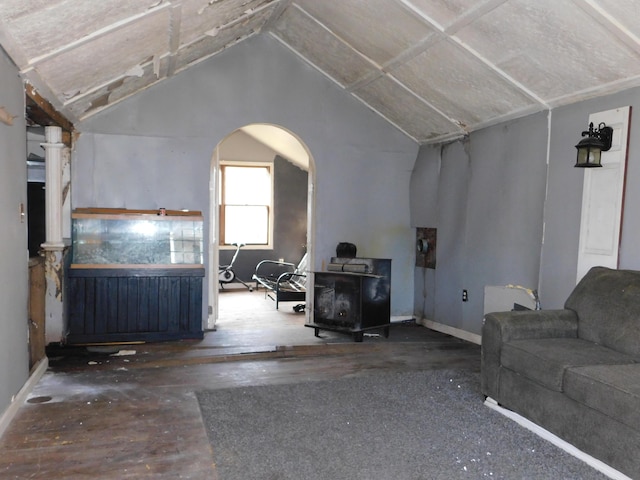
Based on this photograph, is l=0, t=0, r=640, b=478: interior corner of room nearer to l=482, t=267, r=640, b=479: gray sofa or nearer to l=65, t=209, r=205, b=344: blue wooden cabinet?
l=65, t=209, r=205, b=344: blue wooden cabinet

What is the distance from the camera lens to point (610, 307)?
125 inches

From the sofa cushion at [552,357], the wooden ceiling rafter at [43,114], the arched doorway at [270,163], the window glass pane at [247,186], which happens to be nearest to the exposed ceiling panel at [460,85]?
the sofa cushion at [552,357]

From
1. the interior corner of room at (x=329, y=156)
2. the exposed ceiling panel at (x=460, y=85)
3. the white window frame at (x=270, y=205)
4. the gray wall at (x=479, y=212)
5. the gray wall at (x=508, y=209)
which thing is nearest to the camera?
the interior corner of room at (x=329, y=156)

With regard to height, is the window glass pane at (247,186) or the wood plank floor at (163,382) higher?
the window glass pane at (247,186)

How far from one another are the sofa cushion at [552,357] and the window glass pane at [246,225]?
6518 millimetres

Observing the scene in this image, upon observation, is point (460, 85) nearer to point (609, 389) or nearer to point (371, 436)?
point (609, 389)

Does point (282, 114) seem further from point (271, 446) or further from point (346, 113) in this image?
point (271, 446)

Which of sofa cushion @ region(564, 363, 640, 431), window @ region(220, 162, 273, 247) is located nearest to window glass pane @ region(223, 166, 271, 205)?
window @ region(220, 162, 273, 247)

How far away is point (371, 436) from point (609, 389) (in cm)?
128

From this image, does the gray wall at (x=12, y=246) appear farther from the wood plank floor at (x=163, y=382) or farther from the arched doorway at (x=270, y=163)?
the arched doorway at (x=270, y=163)

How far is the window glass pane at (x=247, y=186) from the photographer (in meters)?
9.07

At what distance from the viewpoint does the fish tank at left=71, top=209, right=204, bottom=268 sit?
15.8ft

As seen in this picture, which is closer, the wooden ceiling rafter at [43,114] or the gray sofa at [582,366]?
the gray sofa at [582,366]

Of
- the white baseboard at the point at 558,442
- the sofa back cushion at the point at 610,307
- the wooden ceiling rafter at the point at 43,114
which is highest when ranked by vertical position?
the wooden ceiling rafter at the point at 43,114
